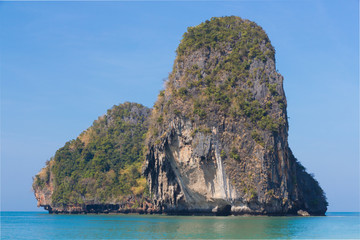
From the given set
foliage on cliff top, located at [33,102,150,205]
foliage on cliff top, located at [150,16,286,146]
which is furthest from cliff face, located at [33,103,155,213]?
foliage on cliff top, located at [150,16,286,146]

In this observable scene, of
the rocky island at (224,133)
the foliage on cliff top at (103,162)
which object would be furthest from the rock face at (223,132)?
the foliage on cliff top at (103,162)

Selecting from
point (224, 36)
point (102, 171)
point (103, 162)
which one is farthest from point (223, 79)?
point (102, 171)

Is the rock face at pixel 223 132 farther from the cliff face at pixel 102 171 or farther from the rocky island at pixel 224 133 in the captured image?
the cliff face at pixel 102 171

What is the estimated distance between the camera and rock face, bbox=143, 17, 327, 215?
35.8m

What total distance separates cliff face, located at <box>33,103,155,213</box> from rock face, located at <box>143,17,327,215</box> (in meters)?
11.7

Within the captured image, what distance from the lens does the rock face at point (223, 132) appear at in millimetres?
35781

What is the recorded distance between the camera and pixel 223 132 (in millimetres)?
37031

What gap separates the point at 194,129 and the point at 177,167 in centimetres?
369

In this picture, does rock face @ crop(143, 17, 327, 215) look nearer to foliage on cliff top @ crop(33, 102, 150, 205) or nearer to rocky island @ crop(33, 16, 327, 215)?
rocky island @ crop(33, 16, 327, 215)

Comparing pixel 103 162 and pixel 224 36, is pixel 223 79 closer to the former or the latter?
pixel 224 36

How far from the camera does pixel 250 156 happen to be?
36.2 m

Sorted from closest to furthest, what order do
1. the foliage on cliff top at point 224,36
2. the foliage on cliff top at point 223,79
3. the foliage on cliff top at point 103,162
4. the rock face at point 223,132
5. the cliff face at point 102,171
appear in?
the rock face at point 223,132 → the foliage on cliff top at point 223,79 → the foliage on cliff top at point 224,36 → the cliff face at point 102,171 → the foliage on cliff top at point 103,162

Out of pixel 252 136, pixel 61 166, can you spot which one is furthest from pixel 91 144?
pixel 252 136

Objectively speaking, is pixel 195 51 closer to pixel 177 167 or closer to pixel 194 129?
pixel 194 129
